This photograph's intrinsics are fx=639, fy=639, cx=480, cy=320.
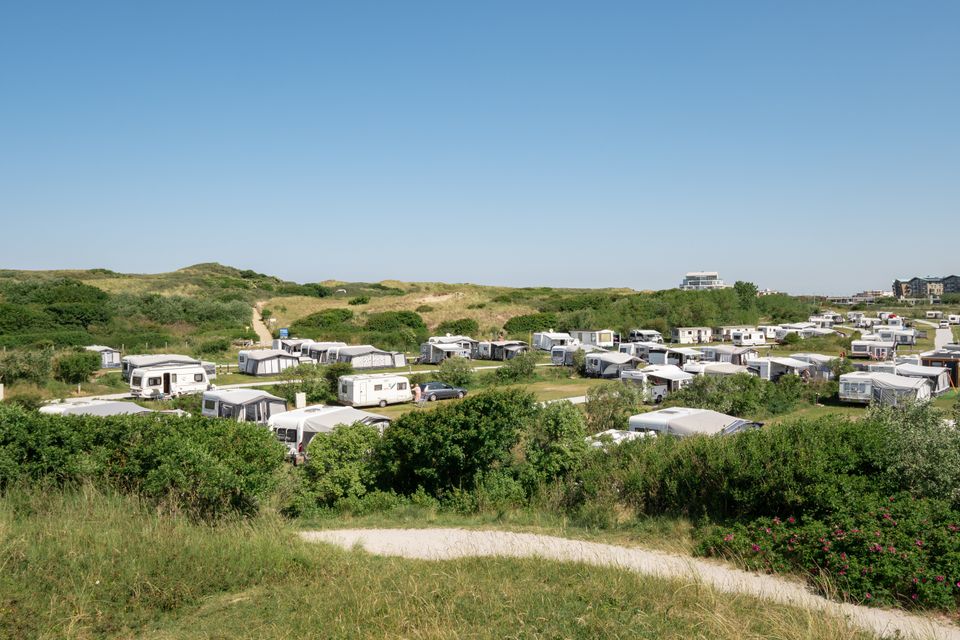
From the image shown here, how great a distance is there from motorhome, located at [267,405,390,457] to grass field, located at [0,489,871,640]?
33.8 feet

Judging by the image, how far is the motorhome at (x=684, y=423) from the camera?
600 inches

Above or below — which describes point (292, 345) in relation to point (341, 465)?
above

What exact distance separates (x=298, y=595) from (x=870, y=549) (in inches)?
191

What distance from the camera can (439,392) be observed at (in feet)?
86.9

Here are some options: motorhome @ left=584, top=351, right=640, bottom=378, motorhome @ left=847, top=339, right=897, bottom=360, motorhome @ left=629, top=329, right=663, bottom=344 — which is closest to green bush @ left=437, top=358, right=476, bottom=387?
motorhome @ left=584, top=351, right=640, bottom=378

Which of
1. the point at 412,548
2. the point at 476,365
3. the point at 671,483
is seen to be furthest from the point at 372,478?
the point at 476,365

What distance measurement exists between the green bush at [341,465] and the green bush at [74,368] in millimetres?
23570

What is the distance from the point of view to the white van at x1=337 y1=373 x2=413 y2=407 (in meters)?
24.5

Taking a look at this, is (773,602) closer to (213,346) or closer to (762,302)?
(213,346)

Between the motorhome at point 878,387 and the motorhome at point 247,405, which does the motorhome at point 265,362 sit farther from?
the motorhome at point 878,387

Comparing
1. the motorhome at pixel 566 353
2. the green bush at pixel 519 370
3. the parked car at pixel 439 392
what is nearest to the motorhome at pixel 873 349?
the motorhome at pixel 566 353

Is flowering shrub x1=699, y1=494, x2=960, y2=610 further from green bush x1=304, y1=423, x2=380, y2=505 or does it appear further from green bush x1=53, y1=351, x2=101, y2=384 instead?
green bush x1=53, y1=351, x2=101, y2=384

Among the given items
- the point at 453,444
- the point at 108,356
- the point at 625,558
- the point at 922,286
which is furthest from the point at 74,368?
the point at 922,286

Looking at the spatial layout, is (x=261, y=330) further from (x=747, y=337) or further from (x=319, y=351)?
(x=747, y=337)
